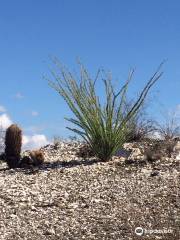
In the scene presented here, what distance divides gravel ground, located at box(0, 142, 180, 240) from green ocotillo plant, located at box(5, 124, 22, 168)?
0.96 meters

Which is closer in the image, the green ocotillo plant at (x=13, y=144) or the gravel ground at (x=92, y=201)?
the gravel ground at (x=92, y=201)

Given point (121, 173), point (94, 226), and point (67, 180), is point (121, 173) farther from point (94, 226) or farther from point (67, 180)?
point (94, 226)

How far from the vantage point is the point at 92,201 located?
29.3ft

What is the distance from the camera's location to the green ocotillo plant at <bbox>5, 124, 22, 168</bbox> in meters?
12.9

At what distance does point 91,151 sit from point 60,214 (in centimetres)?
499

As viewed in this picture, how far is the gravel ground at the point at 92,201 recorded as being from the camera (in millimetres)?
7719

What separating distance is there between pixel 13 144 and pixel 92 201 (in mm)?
4668

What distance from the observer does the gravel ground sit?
7.72 m

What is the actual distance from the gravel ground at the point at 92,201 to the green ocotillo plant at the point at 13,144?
960mm

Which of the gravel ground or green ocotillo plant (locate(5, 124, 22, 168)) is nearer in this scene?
the gravel ground

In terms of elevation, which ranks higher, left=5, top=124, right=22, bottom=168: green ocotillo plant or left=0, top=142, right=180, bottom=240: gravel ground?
left=5, top=124, right=22, bottom=168: green ocotillo plant

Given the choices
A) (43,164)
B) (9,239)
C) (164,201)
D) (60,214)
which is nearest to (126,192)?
(164,201)

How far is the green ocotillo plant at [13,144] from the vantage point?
Answer: 12867mm

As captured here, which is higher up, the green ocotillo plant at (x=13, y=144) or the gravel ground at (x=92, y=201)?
the green ocotillo plant at (x=13, y=144)
